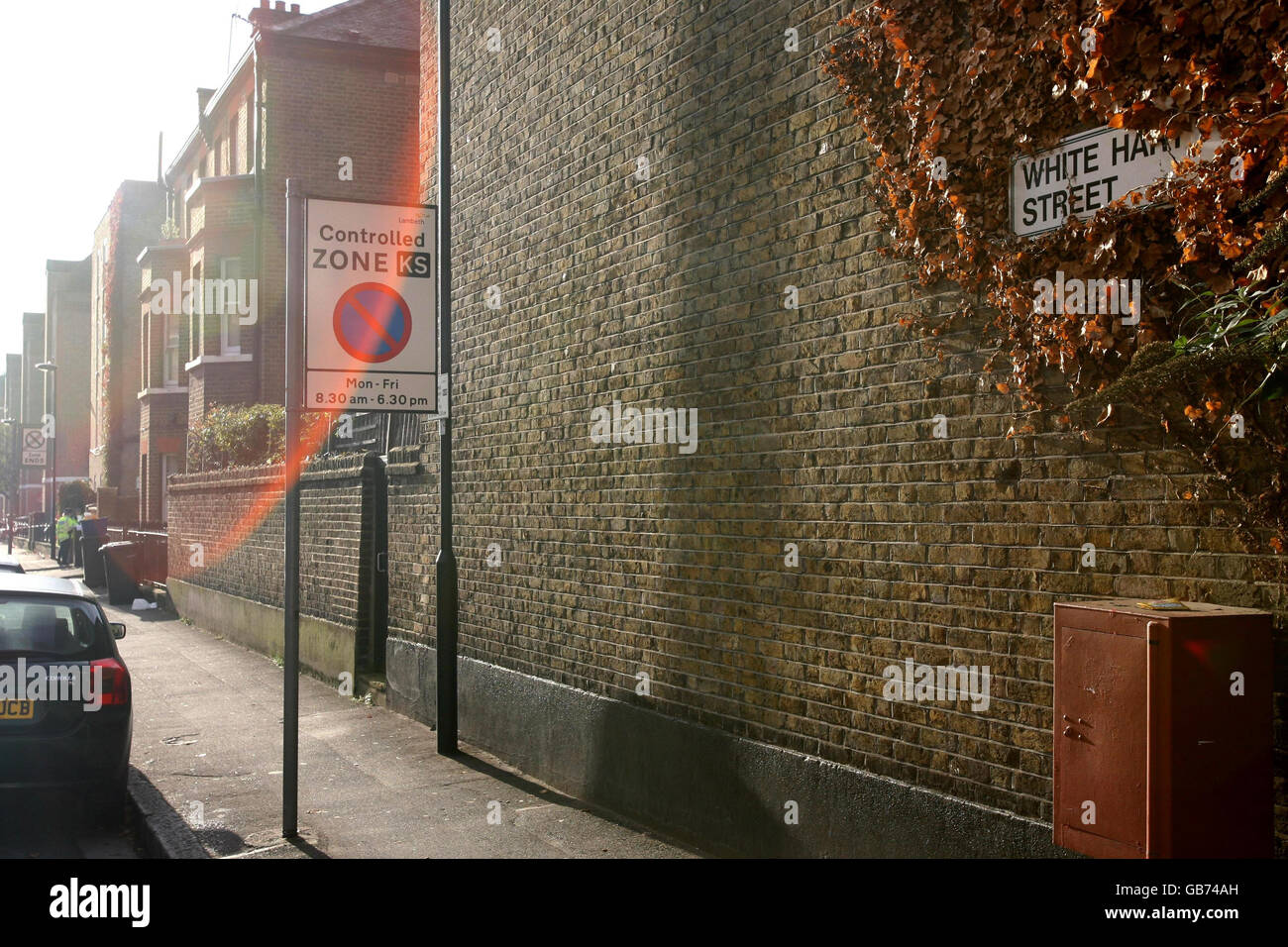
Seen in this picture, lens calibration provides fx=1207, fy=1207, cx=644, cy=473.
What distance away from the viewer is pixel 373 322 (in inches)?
314

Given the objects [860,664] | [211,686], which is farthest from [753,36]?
[211,686]

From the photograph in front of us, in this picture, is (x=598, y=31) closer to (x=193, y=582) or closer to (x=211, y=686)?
(x=211, y=686)

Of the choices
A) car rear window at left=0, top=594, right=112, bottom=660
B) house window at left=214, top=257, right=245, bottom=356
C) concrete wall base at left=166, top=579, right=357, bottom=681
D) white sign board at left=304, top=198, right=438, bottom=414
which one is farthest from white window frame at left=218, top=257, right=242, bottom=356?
white sign board at left=304, top=198, right=438, bottom=414

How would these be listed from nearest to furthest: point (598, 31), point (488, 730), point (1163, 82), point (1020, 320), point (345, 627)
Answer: point (1163, 82) < point (1020, 320) < point (598, 31) < point (488, 730) < point (345, 627)

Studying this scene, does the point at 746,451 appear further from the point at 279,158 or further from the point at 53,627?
the point at 279,158

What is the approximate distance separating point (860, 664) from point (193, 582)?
18.0 m

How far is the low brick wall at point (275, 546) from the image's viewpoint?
12.9 m

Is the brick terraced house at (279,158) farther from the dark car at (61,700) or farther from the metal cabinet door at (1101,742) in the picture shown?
the metal cabinet door at (1101,742)

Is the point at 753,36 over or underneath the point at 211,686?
over

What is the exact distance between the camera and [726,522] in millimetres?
6977

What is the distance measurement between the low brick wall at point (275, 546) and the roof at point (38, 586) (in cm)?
424

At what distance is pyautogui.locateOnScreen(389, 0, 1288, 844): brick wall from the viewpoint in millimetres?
4867

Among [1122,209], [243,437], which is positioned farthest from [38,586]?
[243,437]

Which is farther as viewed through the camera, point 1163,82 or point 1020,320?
point 1020,320
